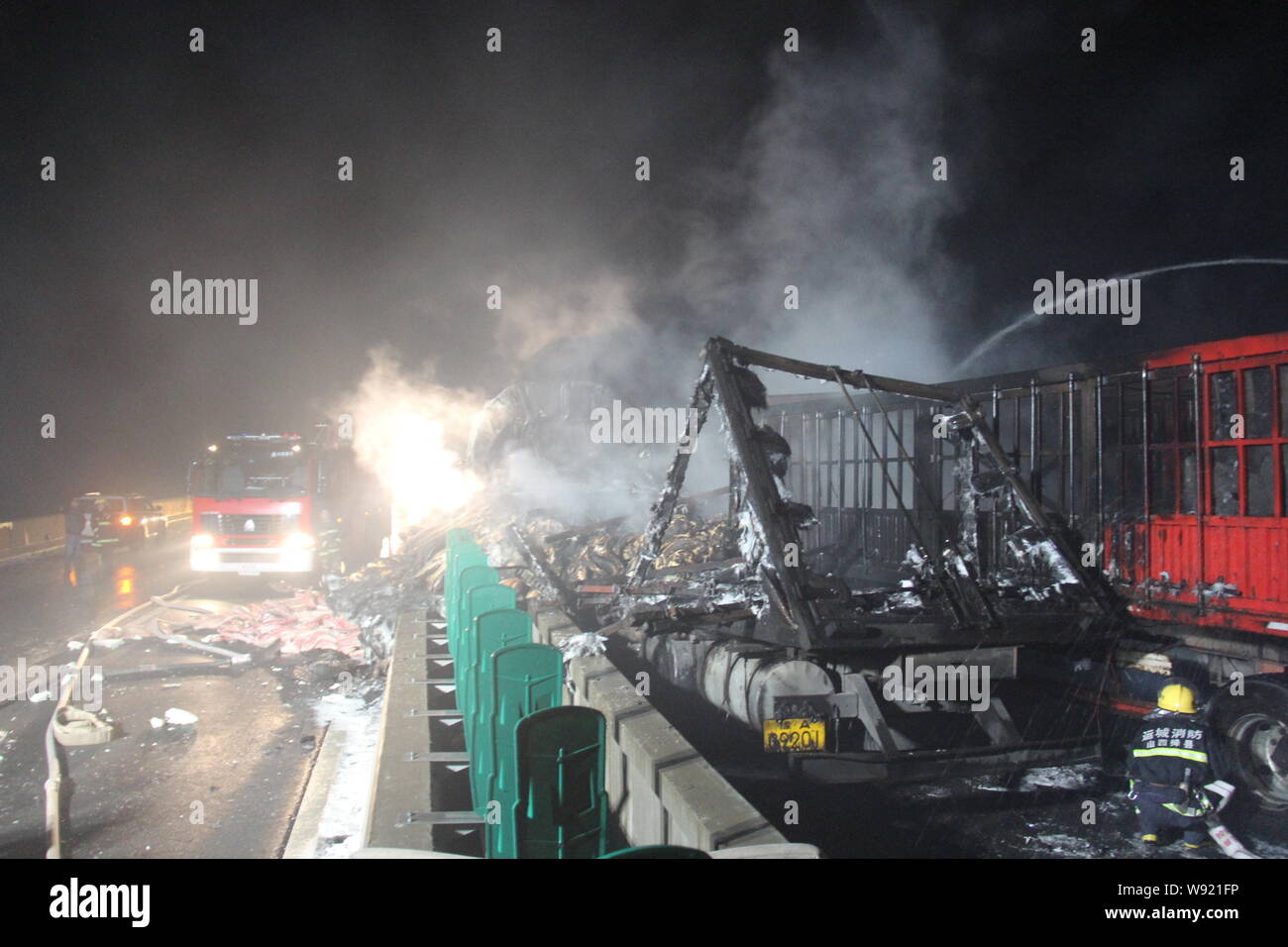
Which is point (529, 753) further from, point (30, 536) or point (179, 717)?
point (30, 536)

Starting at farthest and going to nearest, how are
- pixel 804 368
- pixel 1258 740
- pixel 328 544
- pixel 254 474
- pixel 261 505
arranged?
pixel 328 544, pixel 254 474, pixel 261 505, pixel 804 368, pixel 1258 740

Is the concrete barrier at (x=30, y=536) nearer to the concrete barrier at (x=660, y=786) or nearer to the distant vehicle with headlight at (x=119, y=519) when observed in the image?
the distant vehicle with headlight at (x=119, y=519)

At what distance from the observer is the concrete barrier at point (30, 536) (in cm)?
2081

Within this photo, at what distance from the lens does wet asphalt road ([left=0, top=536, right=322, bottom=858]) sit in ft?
16.5

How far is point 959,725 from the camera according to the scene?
6762 millimetres

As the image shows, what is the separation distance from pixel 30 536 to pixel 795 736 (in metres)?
25.2

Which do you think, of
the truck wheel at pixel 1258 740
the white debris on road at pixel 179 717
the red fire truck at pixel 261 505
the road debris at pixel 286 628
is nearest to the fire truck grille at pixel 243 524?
the red fire truck at pixel 261 505

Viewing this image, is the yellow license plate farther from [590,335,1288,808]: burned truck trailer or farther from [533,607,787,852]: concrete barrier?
[533,607,787,852]: concrete barrier

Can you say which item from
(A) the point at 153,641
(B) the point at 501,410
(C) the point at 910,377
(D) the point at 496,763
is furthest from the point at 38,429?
(D) the point at 496,763

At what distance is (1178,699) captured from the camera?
496cm

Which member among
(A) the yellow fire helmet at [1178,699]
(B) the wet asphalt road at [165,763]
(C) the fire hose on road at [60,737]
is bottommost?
(B) the wet asphalt road at [165,763]

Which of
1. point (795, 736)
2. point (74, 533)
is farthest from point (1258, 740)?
point (74, 533)

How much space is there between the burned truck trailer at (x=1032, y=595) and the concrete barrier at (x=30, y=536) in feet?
58.4

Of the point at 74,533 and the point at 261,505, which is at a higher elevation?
the point at 261,505
